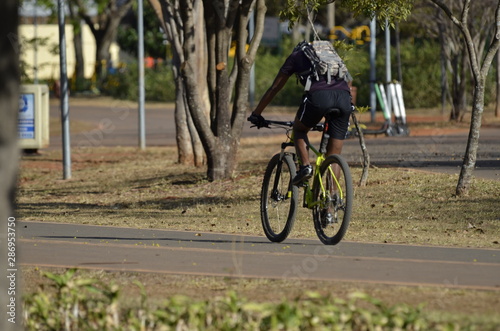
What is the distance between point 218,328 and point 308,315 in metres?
0.49

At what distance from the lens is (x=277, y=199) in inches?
364

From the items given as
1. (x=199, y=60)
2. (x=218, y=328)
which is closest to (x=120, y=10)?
(x=199, y=60)

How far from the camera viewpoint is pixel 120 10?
5956cm

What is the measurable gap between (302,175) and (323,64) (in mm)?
945

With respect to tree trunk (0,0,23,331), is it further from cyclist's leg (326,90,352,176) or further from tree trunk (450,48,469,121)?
tree trunk (450,48,469,121)

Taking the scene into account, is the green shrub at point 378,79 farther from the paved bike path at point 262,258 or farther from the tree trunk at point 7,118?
the tree trunk at point 7,118

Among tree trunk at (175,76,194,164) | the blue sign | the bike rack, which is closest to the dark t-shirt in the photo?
tree trunk at (175,76,194,164)

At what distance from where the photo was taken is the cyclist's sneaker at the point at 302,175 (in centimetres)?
863

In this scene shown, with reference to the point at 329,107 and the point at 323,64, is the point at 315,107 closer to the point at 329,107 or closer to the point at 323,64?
the point at 329,107

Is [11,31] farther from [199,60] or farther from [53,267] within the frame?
[199,60]

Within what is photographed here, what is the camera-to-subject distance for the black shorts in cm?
847

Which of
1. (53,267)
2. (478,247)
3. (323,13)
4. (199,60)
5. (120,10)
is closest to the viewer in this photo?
(53,267)

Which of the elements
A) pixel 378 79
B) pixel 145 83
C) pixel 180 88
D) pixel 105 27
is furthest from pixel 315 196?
pixel 105 27

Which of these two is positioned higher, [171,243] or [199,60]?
[199,60]
